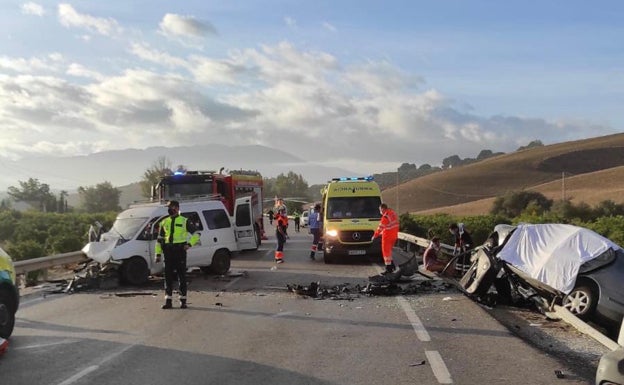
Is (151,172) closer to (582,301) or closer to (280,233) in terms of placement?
(280,233)

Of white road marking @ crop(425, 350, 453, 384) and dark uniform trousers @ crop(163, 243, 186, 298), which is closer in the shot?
white road marking @ crop(425, 350, 453, 384)

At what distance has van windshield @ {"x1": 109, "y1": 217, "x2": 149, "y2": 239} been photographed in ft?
46.1

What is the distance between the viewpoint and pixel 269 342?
7.69 meters

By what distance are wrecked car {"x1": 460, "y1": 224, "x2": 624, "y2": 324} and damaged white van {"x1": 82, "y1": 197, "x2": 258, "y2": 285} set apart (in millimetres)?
6895

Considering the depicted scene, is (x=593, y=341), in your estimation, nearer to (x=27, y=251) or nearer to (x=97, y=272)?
(x=97, y=272)

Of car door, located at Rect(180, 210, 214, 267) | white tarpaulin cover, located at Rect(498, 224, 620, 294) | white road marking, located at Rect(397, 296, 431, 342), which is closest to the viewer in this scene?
white road marking, located at Rect(397, 296, 431, 342)

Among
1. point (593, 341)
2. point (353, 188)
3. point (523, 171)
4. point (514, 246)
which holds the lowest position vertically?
point (593, 341)

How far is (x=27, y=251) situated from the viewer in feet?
78.5

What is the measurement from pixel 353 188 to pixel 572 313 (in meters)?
11.5

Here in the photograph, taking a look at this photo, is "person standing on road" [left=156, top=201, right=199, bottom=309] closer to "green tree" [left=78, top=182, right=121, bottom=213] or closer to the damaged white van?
the damaged white van

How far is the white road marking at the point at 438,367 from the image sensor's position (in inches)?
234

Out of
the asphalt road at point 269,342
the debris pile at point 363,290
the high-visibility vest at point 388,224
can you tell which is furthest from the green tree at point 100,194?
the asphalt road at point 269,342

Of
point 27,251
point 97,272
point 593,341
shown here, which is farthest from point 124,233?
point 27,251

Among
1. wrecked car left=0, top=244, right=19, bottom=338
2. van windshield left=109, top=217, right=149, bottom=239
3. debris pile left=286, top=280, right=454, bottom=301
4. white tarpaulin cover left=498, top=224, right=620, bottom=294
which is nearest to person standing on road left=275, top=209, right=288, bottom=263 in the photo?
van windshield left=109, top=217, right=149, bottom=239
